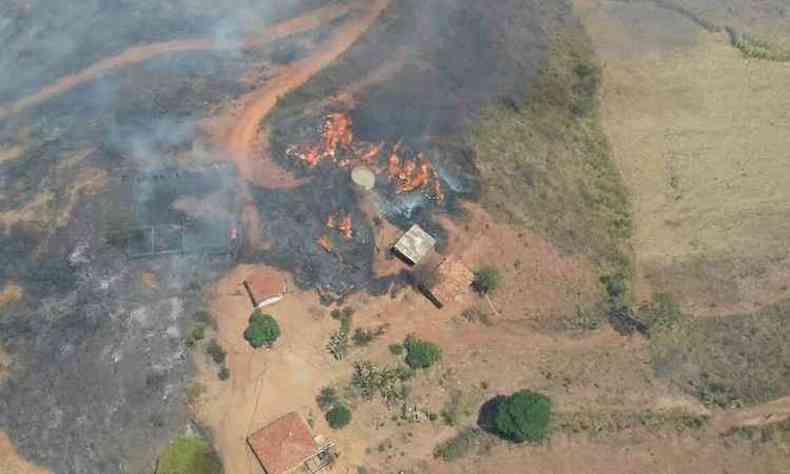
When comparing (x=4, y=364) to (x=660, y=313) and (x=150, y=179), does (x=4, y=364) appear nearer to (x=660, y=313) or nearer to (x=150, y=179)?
(x=150, y=179)

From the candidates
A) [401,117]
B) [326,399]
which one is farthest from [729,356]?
[401,117]

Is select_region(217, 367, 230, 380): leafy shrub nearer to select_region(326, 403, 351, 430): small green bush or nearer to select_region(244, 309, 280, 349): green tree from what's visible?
select_region(244, 309, 280, 349): green tree

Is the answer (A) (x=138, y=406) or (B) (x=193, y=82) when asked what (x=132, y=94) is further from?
(A) (x=138, y=406)

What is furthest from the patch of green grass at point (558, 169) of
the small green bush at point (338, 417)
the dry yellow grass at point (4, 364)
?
the dry yellow grass at point (4, 364)

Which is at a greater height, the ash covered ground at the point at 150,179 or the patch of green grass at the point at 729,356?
the ash covered ground at the point at 150,179

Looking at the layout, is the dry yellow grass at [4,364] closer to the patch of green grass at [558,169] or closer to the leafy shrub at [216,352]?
the leafy shrub at [216,352]

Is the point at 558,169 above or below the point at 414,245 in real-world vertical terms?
above
